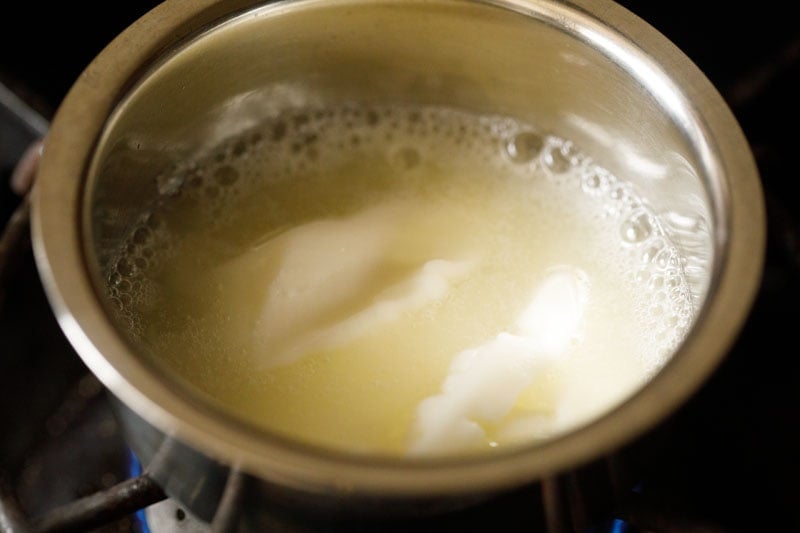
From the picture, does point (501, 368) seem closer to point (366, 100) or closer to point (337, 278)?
point (337, 278)

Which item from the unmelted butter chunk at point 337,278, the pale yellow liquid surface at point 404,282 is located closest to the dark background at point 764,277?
the pale yellow liquid surface at point 404,282

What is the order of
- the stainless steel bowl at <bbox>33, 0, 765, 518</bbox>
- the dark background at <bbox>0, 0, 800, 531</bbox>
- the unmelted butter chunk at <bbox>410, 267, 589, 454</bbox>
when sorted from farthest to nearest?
1. the dark background at <bbox>0, 0, 800, 531</bbox>
2. the unmelted butter chunk at <bbox>410, 267, 589, 454</bbox>
3. the stainless steel bowl at <bbox>33, 0, 765, 518</bbox>

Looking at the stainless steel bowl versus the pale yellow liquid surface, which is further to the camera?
the pale yellow liquid surface

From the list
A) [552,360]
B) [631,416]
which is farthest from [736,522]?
[631,416]

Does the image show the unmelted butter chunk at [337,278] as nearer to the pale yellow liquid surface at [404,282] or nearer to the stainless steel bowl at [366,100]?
the pale yellow liquid surface at [404,282]

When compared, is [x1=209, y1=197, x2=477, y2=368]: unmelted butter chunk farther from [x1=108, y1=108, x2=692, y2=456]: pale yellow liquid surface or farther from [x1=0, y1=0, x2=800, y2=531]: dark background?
[x1=0, y1=0, x2=800, y2=531]: dark background

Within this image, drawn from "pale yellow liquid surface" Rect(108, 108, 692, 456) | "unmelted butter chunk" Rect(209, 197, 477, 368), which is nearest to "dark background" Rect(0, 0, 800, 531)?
"pale yellow liquid surface" Rect(108, 108, 692, 456)
